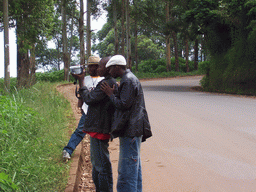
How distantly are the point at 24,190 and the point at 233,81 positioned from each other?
16467 mm

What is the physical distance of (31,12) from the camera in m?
14.0

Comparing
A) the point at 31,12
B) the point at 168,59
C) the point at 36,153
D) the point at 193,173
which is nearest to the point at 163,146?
the point at 193,173

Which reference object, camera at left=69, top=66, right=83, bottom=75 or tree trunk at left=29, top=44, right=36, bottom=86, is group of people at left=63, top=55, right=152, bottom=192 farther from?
tree trunk at left=29, top=44, right=36, bottom=86

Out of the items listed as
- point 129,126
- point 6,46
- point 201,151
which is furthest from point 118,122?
point 6,46

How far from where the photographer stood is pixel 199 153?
6.34 meters

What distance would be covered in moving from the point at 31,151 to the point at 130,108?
245 cm

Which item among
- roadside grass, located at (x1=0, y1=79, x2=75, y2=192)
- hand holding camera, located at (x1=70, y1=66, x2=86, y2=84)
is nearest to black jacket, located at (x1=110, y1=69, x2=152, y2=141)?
hand holding camera, located at (x1=70, y1=66, x2=86, y2=84)

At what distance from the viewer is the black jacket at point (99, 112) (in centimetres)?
381

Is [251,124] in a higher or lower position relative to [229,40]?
lower

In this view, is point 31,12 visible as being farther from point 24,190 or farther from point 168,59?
point 168,59

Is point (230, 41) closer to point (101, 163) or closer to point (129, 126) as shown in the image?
point (101, 163)

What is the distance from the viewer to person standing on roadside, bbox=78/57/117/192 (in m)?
3.84

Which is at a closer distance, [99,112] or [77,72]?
[99,112]

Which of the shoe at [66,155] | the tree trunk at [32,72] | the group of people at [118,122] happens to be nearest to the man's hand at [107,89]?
the group of people at [118,122]
